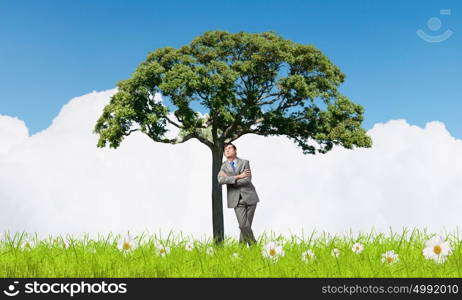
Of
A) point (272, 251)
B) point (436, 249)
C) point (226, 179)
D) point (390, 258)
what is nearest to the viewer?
point (436, 249)

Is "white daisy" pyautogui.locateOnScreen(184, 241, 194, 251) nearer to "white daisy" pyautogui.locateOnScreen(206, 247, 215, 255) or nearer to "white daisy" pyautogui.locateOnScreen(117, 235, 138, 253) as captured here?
"white daisy" pyautogui.locateOnScreen(206, 247, 215, 255)

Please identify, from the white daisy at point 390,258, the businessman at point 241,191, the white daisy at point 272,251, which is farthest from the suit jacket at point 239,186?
the white daisy at point 390,258

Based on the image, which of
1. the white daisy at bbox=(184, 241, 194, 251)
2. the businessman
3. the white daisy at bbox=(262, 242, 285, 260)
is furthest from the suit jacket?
the white daisy at bbox=(262, 242, 285, 260)

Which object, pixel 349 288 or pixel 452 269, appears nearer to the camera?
pixel 349 288

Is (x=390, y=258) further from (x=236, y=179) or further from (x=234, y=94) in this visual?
(x=234, y=94)

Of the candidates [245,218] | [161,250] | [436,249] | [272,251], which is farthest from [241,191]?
[436,249]

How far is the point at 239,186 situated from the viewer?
32.3ft

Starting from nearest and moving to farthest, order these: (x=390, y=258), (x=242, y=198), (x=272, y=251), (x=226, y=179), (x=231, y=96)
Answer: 1. (x=390, y=258)
2. (x=272, y=251)
3. (x=226, y=179)
4. (x=242, y=198)
5. (x=231, y=96)

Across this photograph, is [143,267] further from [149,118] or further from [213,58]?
[213,58]

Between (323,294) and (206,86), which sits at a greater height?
(206,86)

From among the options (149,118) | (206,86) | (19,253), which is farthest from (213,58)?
(19,253)

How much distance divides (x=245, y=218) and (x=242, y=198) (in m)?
0.37

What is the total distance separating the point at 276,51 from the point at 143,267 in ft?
40.9

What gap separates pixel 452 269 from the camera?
6590 millimetres
